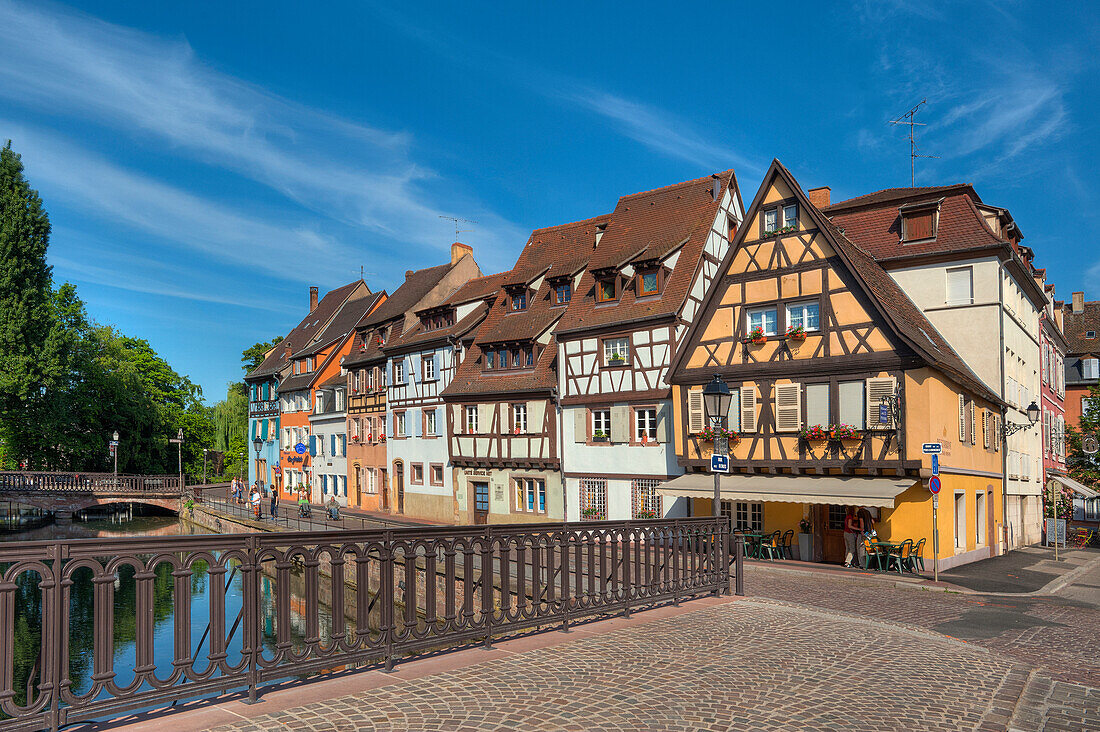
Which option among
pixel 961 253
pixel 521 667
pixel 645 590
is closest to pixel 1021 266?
pixel 961 253

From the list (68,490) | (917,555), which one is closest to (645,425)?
(917,555)

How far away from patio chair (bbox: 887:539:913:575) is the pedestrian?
0.98 metres

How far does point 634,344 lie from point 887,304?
9.06 meters

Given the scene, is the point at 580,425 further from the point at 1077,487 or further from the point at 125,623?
the point at 1077,487

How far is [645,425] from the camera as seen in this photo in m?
28.5

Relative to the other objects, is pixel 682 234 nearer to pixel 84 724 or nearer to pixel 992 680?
pixel 992 680

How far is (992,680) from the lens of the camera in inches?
334

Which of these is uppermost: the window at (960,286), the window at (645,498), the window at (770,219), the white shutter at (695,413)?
the window at (770,219)

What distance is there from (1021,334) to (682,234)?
13357 mm

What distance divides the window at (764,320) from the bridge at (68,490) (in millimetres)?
42984

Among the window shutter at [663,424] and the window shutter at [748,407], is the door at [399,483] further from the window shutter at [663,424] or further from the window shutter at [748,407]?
the window shutter at [748,407]

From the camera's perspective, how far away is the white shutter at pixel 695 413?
82.8 ft

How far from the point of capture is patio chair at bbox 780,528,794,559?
24.2 m

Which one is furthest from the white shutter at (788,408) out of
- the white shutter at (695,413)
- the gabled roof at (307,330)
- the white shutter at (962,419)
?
the gabled roof at (307,330)
